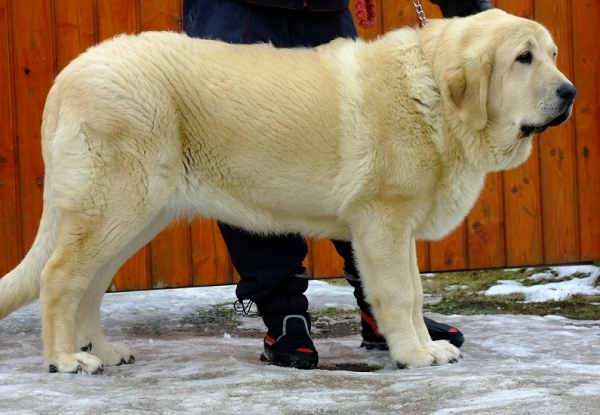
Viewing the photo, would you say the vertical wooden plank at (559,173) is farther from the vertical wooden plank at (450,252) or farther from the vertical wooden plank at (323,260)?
the vertical wooden plank at (323,260)

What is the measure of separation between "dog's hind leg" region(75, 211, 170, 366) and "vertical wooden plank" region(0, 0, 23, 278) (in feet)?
5.97

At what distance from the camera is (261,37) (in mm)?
3807

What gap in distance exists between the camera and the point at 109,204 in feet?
10.8

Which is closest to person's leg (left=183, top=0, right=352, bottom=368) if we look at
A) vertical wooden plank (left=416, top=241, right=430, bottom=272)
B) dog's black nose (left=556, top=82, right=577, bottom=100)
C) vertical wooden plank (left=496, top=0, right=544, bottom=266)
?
dog's black nose (left=556, top=82, right=577, bottom=100)

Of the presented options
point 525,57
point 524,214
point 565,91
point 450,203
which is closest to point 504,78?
point 525,57

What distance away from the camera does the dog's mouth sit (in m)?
3.39

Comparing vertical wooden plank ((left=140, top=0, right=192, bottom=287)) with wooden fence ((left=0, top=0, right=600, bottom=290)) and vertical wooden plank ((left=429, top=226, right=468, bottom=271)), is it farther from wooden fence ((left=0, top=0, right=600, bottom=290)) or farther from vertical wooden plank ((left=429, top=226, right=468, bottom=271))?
vertical wooden plank ((left=429, top=226, right=468, bottom=271))

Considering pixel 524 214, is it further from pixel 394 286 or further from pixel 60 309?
pixel 60 309

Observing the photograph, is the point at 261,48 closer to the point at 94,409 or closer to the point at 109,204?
the point at 109,204

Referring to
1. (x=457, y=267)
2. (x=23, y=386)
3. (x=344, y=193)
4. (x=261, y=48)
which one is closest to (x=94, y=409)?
(x=23, y=386)

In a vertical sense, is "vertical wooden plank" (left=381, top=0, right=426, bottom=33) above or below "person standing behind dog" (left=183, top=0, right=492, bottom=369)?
above

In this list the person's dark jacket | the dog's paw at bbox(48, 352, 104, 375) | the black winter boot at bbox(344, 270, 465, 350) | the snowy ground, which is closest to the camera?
the snowy ground

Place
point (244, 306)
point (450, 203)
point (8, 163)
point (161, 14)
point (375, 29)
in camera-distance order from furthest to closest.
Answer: point (375, 29)
point (161, 14)
point (8, 163)
point (244, 306)
point (450, 203)

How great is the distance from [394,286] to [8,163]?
2838 mm
